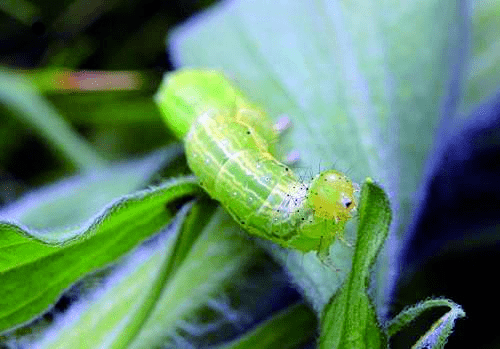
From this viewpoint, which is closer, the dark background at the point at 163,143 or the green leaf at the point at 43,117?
the dark background at the point at 163,143

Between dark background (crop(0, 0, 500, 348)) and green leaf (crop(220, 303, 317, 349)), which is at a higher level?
dark background (crop(0, 0, 500, 348))

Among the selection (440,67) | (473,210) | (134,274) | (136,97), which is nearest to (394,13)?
(440,67)

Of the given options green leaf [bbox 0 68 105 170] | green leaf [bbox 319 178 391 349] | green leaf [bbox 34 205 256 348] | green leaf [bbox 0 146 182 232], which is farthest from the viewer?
green leaf [bbox 0 68 105 170]

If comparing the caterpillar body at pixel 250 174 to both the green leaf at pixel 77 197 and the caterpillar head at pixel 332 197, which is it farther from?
the green leaf at pixel 77 197

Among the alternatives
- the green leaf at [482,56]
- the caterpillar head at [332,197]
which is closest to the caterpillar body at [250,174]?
the caterpillar head at [332,197]

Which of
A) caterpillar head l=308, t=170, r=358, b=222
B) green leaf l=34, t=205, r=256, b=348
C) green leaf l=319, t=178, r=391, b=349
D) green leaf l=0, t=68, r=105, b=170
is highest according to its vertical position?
green leaf l=0, t=68, r=105, b=170

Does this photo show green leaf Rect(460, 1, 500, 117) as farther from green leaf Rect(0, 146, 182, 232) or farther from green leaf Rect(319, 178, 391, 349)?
green leaf Rect(319, 178, 391, 349)

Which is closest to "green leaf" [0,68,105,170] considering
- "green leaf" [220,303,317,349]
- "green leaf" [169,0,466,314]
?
"green leaf" [169,0,466,314]

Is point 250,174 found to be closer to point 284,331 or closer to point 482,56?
point 284,331
